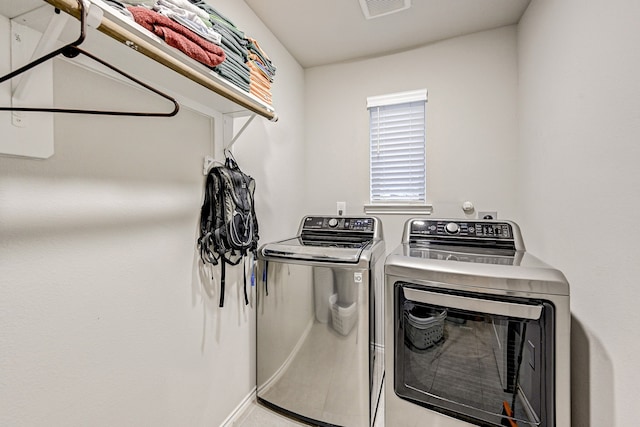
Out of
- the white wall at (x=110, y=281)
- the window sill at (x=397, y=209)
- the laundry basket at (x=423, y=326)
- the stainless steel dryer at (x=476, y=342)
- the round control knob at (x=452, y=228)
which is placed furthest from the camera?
the window sill at (x=397, y=209)

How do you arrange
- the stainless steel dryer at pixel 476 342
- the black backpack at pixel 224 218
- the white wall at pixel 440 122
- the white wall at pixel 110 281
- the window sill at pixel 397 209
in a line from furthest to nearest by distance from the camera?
the window sill at pixel 397 209 → the white wall at pixel 440 122 → the black backpack at pixel 224 218 → the stainless steel dryer at pixel 476 342 → the white wall at pixel 110 281

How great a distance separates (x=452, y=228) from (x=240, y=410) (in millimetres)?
1725

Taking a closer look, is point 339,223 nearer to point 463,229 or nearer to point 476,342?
point 463,229

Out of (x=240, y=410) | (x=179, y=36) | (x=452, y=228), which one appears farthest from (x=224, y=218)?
(x=452, y=228)

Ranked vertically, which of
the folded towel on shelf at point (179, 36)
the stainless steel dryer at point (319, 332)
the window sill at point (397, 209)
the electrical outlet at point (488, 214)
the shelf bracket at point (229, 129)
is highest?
the folded towel on shelf at point (179, 36)

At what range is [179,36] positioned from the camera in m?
0.86

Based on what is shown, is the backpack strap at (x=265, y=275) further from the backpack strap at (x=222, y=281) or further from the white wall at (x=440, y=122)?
the white wall at (x=440, y=122)

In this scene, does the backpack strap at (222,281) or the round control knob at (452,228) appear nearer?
the backpack strap at (222,281)

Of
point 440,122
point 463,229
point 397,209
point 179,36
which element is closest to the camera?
point 179,36

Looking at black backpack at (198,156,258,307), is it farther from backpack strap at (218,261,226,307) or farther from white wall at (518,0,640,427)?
white wall at (518,0,640,427)

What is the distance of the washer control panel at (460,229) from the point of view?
1658 mm

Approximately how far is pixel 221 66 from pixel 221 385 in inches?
62.6

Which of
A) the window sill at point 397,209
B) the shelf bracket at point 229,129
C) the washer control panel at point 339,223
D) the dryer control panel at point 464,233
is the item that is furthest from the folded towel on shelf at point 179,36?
the window sill at point 397,209

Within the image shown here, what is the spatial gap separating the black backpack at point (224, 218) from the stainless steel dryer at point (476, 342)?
77cm
